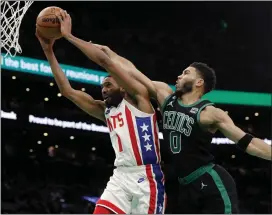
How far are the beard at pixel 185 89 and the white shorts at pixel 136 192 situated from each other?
597 mm

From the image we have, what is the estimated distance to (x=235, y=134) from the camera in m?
3.78

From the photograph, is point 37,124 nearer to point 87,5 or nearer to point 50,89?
point 50,89

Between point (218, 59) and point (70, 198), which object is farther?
point (218, 59)

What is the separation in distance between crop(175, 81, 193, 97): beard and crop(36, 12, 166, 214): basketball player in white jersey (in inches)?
10.4

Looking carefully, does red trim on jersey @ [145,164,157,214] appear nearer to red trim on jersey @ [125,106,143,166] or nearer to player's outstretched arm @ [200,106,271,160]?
red trim on jersey @ [125,106,143,166]

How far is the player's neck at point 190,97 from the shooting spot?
4.18 meters

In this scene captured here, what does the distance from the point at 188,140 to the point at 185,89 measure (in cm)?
41

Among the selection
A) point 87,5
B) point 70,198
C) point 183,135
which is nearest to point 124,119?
point 183,135

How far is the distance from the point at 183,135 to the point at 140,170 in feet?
1.48

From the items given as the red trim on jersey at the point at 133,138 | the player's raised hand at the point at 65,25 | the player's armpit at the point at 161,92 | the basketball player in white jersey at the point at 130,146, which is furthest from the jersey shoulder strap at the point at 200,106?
the player's raised hand at the point at 65,25

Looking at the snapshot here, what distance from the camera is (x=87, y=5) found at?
1677cm

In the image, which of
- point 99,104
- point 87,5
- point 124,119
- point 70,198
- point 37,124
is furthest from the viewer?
point 87,5

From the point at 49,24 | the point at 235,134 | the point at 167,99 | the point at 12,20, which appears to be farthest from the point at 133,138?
the point at 12,20

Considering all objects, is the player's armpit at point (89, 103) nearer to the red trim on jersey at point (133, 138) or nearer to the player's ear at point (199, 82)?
the red trim on jersey at point (133, 138)
